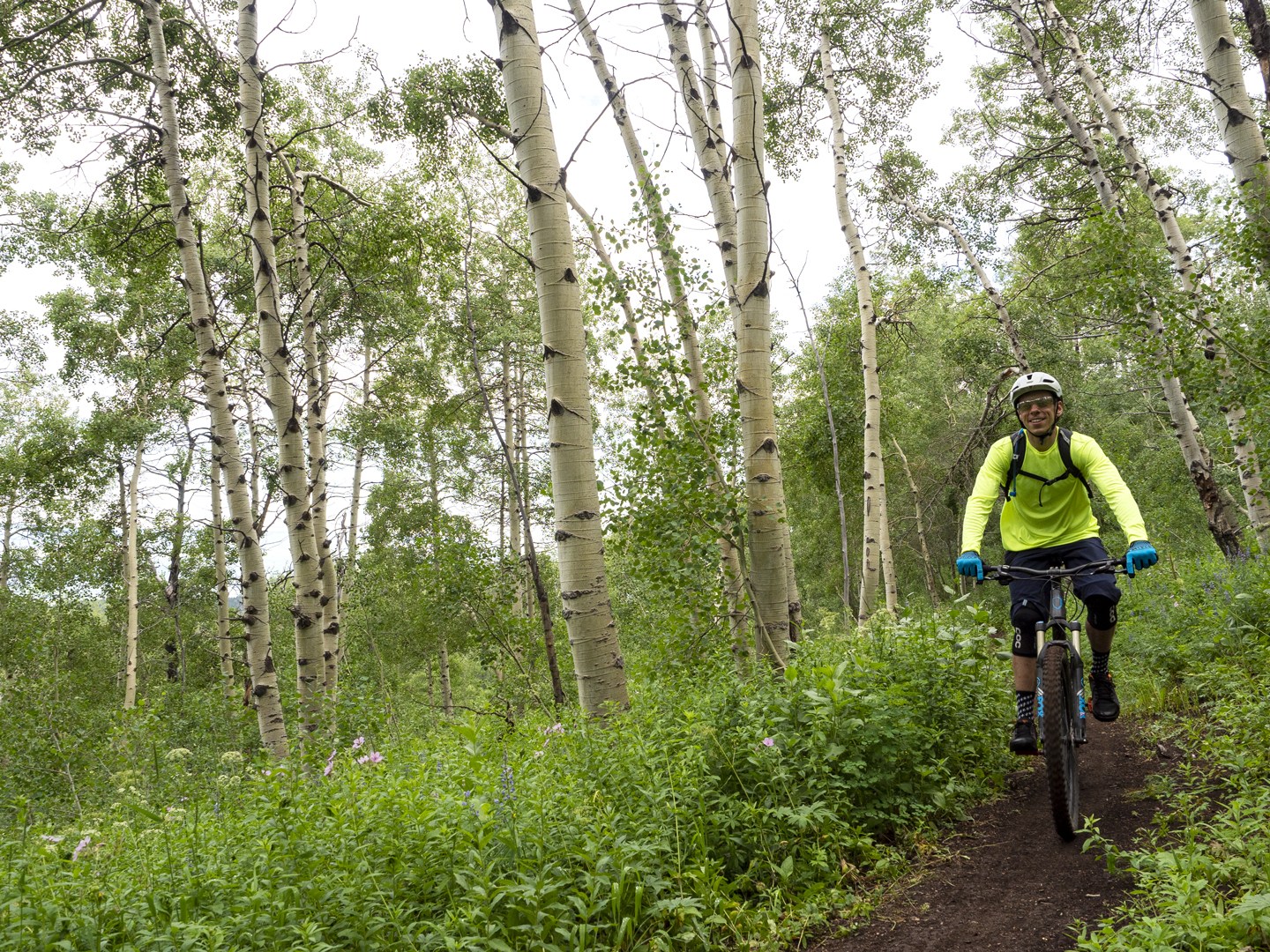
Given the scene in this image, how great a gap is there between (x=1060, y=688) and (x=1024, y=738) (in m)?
0.42

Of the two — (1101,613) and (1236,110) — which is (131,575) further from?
(1236,110)

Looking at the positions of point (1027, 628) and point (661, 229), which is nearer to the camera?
point (1027, 628)

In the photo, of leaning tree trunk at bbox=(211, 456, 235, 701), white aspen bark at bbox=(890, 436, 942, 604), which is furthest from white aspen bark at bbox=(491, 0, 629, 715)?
white aspen bark at bbox=(890, 436, 942, 604)

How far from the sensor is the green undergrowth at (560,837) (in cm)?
260

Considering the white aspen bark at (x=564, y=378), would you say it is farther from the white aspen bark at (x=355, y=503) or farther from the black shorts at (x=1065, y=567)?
the white aspen bark at (x=355, y=503)

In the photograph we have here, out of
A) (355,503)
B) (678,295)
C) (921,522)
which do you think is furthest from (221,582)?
(921,522)

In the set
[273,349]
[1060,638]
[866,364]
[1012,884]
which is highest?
[866,364]

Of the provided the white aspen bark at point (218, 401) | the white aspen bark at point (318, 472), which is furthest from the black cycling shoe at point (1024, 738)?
the white aspen bark at point (318, 472)

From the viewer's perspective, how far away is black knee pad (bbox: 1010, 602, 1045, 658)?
157 inches

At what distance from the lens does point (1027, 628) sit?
3.99 metres

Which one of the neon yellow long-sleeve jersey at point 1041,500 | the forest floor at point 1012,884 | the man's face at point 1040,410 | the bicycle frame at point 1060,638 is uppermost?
the man's face at point 1040,410

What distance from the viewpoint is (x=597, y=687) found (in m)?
3.86

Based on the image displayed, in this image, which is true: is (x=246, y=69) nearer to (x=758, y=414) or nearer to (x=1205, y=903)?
(x=758, y=414)

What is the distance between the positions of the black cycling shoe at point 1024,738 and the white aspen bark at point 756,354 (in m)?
1.49
